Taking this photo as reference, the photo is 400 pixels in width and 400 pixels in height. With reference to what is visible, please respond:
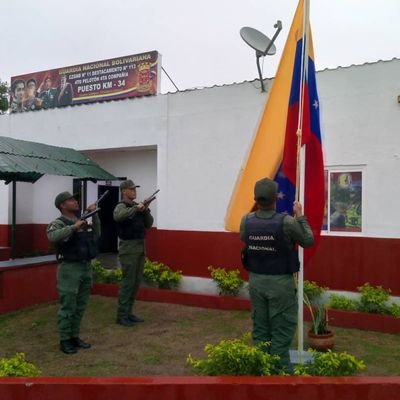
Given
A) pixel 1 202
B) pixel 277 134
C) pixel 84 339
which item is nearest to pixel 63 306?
pixel 84 339

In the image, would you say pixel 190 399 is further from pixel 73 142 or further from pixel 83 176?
pixel 73 142

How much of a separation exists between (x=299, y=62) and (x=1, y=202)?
7507mm

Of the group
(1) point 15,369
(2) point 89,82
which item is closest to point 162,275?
(1) point 15,369

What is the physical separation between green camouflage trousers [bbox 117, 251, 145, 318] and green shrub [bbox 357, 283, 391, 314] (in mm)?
2905

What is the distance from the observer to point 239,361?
3.22 metres

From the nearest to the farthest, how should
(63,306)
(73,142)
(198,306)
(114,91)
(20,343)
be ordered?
1. (63,306)
2. (20,343)
3. (198,306)
4. (73,142)
5. (114,91)

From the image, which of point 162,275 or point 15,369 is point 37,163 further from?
point 15,369

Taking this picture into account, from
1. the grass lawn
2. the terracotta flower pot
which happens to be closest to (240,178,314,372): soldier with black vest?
the grass lawn

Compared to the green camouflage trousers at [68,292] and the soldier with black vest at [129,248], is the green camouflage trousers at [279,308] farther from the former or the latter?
the soldier with black vest at [129,248]

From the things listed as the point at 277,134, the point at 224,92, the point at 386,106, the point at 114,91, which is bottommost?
the point at 277,134

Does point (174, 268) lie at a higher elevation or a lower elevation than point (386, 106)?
lower

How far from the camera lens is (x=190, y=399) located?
295 centimetres

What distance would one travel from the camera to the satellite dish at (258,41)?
21.7 feet

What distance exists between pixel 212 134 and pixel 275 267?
13.2 ft
